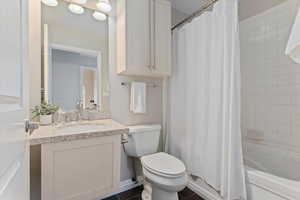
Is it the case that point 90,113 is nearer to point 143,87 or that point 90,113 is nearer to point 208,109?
point 143,87

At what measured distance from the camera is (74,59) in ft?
4.61

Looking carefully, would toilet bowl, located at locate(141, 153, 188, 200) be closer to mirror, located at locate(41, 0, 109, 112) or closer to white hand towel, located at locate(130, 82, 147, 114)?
white hand towel, located at locate(130, 82, 147, 114)

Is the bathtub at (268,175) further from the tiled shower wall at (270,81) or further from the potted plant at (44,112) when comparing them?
the potted plant at (44,112)

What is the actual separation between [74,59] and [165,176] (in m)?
1.36

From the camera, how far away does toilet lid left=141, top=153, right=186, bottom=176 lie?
3.68ft

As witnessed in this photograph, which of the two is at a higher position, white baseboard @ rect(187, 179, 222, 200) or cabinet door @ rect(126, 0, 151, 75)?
cabinet door @ rect(126, 0, 151, 75)

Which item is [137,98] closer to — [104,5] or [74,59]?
[74,59]

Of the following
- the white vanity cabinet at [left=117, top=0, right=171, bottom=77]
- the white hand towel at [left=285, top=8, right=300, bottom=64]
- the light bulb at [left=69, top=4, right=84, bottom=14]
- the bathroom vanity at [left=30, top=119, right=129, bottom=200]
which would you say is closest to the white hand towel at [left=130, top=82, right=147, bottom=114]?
the white vanity cabinet at [left=117, top=0, right=171, bottom=77]

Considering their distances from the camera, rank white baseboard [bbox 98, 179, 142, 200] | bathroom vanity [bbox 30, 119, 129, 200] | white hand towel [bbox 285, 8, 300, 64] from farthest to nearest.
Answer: white baseboard [bbox 98, 179, 142, 200] < bathroom vanity [bbox 30, 119, 129, 200] < white hand towel [bbox 285, 8, 300, 64]

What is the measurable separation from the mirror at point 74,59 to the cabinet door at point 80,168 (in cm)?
58

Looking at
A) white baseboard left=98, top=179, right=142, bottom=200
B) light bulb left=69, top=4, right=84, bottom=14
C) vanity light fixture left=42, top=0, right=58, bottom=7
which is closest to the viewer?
vanity light fixture left=42, top=0, right=58, bottom=7

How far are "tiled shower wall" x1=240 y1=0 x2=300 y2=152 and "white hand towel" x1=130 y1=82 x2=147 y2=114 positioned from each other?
3.72 feet

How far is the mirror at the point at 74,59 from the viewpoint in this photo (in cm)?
129

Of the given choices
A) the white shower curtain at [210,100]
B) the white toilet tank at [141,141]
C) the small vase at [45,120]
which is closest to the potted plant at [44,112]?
the small vase at [45,120]
